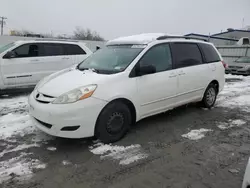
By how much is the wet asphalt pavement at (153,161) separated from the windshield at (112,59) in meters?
1.25

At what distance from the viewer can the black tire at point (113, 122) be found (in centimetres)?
368

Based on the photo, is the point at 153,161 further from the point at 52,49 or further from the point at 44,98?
the point at 52,49

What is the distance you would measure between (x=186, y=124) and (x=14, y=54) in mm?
5429

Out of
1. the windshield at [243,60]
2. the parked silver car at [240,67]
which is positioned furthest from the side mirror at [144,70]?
the windshield at [243,60]

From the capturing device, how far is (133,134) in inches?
169

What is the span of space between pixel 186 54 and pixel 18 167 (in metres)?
3.90

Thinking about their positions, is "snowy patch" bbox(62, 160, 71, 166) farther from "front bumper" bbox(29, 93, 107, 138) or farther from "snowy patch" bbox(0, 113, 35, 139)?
"snowy patch" bbox(0, 113, 35, 139)

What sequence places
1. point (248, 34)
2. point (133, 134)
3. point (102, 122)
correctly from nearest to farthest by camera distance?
point (102, 122) < point (133, 134) < point (248, 34)

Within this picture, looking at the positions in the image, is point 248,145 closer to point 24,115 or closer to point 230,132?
point 230,132

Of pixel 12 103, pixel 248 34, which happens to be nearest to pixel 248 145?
pixel 12 103

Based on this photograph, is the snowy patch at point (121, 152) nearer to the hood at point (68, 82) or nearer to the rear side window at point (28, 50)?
the hood at point (68, 82)

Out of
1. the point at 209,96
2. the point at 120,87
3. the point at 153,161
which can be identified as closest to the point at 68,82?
the point at 120,87

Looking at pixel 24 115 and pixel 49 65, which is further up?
pixel 49 65

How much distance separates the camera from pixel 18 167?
10.3 feet
